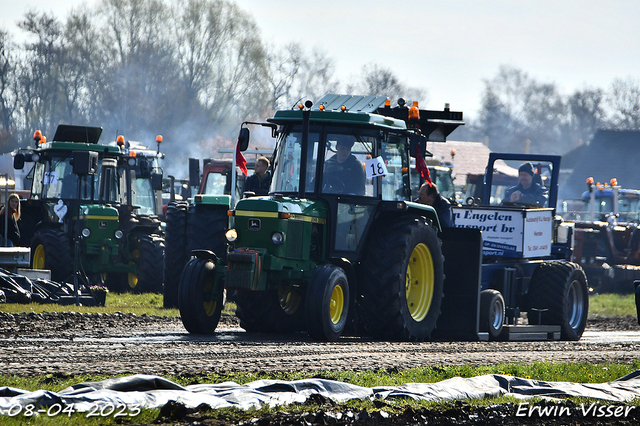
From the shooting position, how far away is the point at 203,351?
8.43 m

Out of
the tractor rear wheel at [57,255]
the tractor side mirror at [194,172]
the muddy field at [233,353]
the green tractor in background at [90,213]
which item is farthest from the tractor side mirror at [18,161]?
the muddy field at [233,353]

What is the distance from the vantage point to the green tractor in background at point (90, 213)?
17.3 metres

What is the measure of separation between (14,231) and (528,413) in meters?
13.0

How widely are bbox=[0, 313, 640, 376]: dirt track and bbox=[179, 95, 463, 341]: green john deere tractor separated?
0.37 meters

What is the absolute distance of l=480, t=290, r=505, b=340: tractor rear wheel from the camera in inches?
465

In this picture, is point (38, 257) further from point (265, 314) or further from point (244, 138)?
point (244, 138)

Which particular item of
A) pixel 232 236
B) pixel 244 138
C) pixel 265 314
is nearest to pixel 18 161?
pixel 265 314

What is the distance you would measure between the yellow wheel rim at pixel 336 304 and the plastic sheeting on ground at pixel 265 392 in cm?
337

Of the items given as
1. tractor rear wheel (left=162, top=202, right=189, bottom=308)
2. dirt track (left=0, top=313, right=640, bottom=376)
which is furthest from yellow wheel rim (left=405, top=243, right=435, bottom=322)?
tractor rear wheel (left=162, top=202, right=189, bottom=308)

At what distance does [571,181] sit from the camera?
226ft

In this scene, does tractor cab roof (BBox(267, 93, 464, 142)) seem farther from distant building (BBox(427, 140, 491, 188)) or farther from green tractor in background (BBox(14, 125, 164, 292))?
distant building (BBox(427, 140, 491, 188))

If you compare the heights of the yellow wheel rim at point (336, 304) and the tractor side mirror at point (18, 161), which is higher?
the tractor side mirror at point (18, 161)

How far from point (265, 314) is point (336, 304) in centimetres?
152

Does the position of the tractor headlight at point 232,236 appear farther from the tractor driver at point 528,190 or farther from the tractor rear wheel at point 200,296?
the tractor driver at point 528,190
